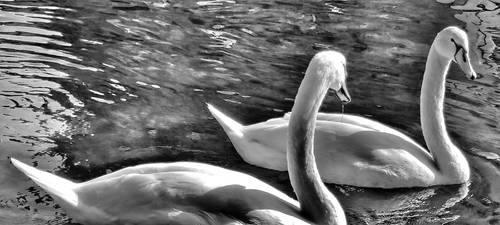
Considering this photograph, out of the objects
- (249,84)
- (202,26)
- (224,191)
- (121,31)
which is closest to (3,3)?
(121,31)

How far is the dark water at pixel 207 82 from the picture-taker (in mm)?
6699

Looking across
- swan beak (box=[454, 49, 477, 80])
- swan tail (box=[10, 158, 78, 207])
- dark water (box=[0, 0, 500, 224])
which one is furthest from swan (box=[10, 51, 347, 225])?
swan beak (box=[454, 49, 477, 80])

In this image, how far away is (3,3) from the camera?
36.4 ft

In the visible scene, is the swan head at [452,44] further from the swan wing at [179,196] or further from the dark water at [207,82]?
the swan wing at [179,196]

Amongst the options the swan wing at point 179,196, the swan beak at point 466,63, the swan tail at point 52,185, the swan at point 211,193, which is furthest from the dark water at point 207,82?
the swan beak at point 466,63

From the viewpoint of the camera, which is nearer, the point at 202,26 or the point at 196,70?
the point at 196,70

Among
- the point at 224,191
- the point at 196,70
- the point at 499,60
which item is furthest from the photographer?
the point at 499,60

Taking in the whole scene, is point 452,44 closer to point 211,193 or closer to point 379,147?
point 379,147

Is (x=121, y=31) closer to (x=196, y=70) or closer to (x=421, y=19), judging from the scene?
(x=196, y=70)

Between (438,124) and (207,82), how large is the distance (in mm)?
2654

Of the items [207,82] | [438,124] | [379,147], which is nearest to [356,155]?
[379,147]

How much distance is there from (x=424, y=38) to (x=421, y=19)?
0.90m

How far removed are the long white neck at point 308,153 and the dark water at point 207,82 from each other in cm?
71

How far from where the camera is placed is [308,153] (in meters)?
5.60
